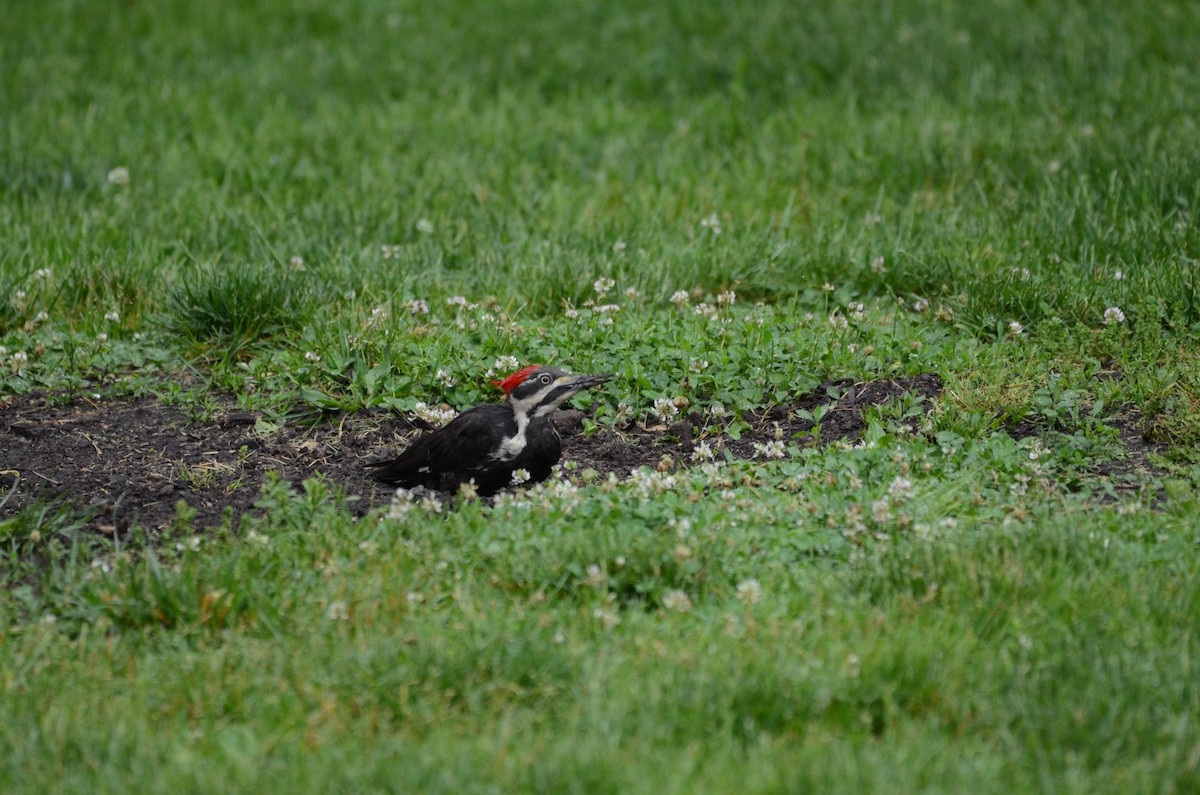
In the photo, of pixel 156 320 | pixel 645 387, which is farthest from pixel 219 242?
pixel 645 387

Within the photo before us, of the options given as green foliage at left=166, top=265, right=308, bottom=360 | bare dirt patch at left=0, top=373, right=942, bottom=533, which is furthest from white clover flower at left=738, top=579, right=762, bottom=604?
green foliage at left=166, top=265, right=308, bottom=360

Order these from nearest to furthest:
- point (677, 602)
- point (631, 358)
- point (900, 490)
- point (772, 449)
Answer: point (677, 602) < point (900, 490) < point (772, 449) < point (631, 358)

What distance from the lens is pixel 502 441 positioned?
551 cm

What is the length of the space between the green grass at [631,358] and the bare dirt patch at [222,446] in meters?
0.16

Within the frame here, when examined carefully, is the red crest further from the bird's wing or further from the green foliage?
the green foliage

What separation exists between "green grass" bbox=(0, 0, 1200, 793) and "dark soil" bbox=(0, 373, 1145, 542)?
16cm

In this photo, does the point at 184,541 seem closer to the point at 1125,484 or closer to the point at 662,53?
the point at 1125,484

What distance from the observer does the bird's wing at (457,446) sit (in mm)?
5516

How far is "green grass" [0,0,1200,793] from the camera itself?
12.2 feet

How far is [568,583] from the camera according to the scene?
449 centimetres

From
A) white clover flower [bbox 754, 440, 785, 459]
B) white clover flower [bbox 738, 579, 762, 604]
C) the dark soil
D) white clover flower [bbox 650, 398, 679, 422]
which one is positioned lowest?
the dark soil

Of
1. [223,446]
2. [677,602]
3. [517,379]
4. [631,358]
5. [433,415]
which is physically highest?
[517,379]

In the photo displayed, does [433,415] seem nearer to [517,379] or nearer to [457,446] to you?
[457,446]

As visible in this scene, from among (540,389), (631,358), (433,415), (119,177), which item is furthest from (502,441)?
(119,177)
